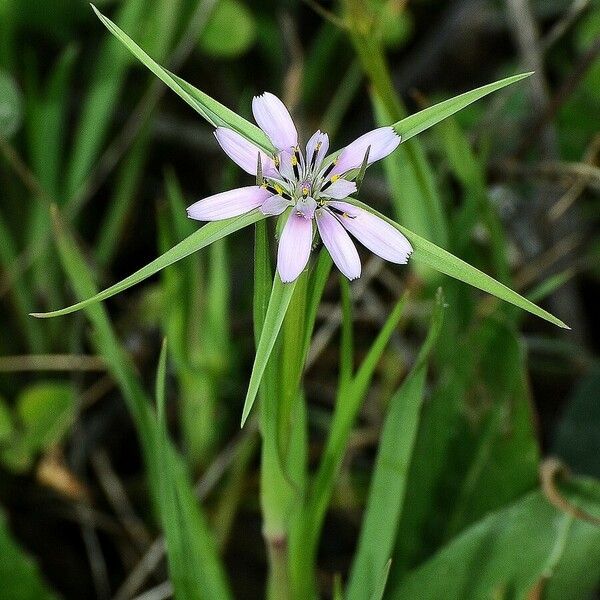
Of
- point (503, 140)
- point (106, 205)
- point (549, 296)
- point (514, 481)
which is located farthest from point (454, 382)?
point (106, 205)

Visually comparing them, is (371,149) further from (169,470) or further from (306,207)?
(169,470)

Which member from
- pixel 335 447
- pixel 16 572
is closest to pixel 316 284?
pixel 335 447

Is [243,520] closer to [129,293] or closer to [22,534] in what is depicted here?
[22,534]

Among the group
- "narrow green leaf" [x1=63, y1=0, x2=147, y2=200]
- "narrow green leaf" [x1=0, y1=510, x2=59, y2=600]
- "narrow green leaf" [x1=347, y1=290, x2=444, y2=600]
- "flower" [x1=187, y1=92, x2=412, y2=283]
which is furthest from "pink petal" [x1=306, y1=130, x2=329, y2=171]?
"narrow green leaf" [x1=63, y1=0, x2=147, y2=200]

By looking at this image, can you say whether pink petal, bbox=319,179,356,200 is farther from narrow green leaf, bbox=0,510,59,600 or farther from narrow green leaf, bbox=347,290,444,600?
narrow green leaf, bbox=0,510,59,600

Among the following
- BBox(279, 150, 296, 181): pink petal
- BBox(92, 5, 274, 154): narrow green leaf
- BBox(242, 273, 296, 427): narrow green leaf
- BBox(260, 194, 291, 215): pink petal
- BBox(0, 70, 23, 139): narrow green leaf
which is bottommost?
BBox(242, 273, 296, 427): narrow green leaf

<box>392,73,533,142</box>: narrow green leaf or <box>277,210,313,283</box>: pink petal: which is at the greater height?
<box>392,73,533,142</box>: narrow green leaf
